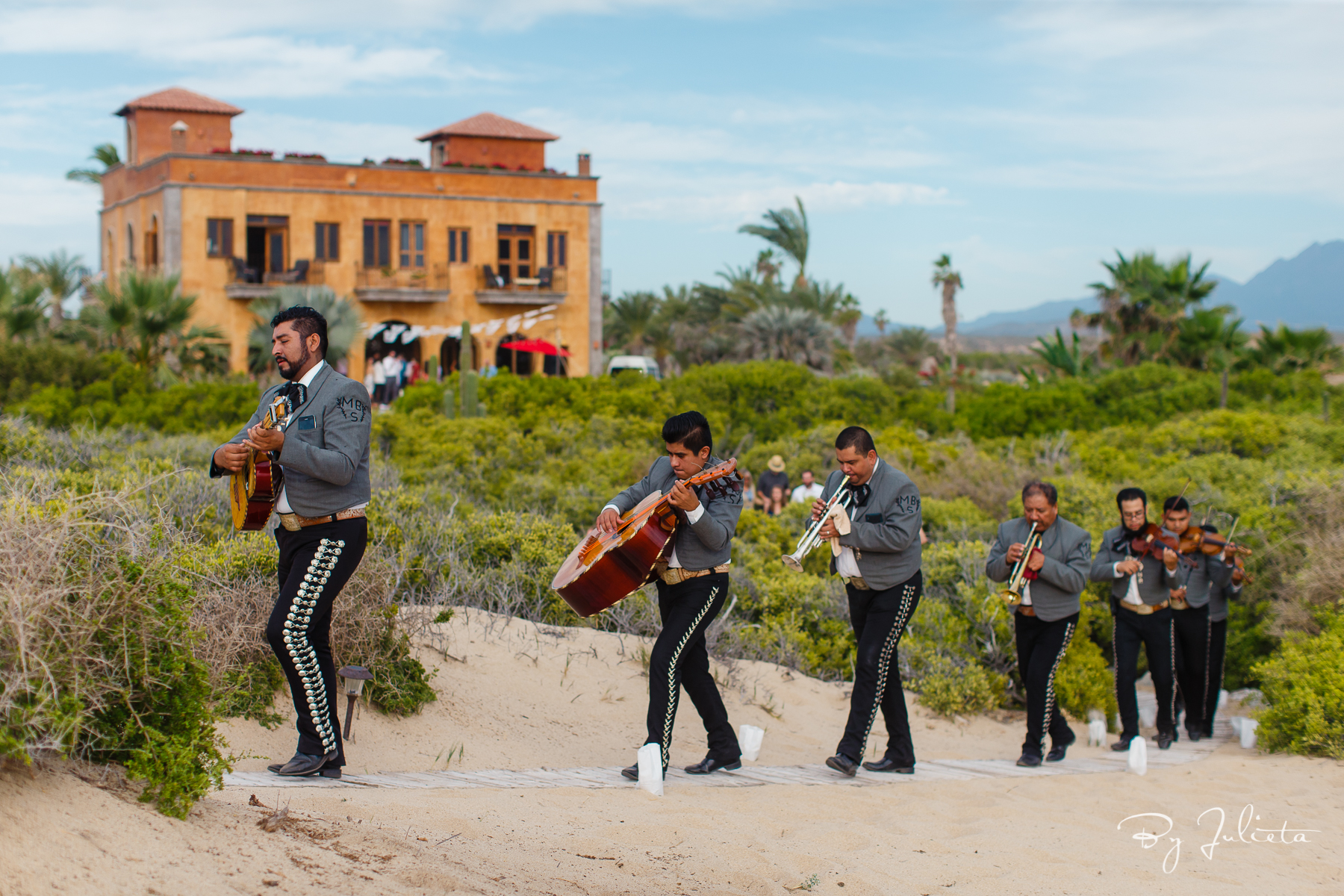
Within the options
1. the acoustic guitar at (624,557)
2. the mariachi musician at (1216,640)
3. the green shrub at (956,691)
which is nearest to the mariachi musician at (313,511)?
the acoustic guitar at (624,557)

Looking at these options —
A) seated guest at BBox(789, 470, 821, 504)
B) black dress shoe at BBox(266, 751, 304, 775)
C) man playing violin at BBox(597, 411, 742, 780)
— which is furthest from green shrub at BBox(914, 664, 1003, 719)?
seated guest at BBox(789, 470, 821, 504)

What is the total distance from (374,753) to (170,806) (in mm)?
2224

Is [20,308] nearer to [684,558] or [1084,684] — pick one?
[1084,684]

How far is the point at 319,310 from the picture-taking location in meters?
27.7

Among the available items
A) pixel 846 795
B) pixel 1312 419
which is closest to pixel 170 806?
pixel 846 795

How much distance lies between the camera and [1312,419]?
62.5ft

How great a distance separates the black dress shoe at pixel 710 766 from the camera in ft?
20.4

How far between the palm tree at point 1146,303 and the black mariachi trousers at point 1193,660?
28.3 m

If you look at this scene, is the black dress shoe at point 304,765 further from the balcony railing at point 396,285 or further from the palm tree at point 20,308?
the balcony railing at point 396,285

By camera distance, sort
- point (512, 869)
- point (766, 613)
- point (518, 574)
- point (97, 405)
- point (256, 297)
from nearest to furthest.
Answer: point (512, 869), point (518, 574), point (766, 613), point (97, 405), point (256, 297)

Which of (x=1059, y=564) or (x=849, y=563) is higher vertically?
(x=849, y=563)

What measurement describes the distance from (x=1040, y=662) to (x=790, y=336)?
3211cm

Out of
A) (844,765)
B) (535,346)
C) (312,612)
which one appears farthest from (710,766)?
(535,346)

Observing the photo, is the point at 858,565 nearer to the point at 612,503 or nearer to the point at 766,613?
the point at 612,503
